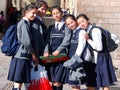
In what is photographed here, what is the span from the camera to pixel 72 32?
5.63 metres

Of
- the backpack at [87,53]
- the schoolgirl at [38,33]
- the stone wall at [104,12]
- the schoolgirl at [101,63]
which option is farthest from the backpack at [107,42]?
the stone wall at [104,12]

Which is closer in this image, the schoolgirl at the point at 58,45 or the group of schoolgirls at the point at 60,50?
the group of schoolgirls at the point at 60,50

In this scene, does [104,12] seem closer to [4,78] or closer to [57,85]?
[4,78]

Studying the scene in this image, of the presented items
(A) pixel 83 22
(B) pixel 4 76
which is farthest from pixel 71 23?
(B) pixel 4 76

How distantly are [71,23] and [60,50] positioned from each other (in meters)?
0.44

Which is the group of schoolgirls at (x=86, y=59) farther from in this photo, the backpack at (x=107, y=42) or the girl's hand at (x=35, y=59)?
the girl's hand at (x=35, y=59)

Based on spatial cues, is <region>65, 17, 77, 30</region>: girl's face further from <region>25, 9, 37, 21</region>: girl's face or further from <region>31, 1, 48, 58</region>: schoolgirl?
<region>25, 9, 37, 21</region>: girl's face

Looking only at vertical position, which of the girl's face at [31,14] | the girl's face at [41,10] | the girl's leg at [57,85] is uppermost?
the girl's face at [41,10]

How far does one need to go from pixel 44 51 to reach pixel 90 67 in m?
0.71

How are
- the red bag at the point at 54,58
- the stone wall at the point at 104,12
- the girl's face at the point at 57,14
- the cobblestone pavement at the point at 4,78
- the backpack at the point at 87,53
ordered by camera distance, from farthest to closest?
the stone wall at the point at 104,12 → the cobblestone pavement at the point at 4,78 → the girl's face at the point at 57,14 → the red bag at the point at 54,58 → the backpack at the point at 87,53

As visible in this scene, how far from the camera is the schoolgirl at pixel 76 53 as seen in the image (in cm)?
531

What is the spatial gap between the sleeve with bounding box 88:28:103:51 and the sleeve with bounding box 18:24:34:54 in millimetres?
854

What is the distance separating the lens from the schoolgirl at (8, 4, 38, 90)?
5.30 meters

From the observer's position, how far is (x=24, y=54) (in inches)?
213
